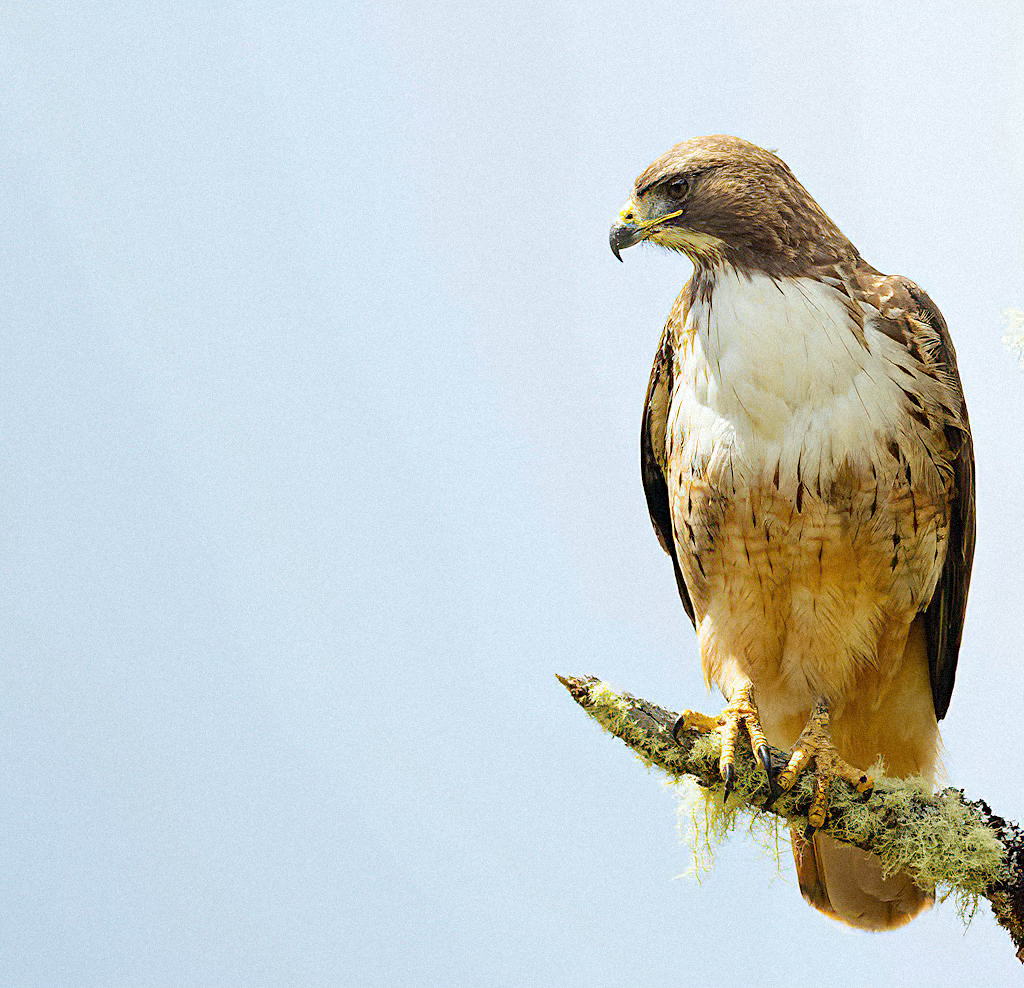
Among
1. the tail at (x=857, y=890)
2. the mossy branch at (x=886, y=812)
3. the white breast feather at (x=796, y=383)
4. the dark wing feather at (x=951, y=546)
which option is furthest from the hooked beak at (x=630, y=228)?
the tail at (x=857, y=890)

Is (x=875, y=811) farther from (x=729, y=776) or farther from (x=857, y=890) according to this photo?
(x=857, y=890)

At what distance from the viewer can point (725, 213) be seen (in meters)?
2.30

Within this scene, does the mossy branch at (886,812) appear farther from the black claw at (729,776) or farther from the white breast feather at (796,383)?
the white breast feather at (796,383)

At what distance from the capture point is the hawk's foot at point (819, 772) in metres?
2.18

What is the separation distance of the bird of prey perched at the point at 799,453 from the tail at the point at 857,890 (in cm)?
2

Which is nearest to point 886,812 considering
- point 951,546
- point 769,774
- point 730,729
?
point 769,774

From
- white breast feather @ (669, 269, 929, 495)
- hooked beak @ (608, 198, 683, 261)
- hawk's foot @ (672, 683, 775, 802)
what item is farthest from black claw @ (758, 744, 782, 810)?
hooked beak @ (608, 198, 683, 261)

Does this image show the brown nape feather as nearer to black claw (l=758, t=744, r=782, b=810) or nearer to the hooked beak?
the hooked beak

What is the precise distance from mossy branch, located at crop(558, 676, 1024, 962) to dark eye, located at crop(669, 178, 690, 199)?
3.60 ft

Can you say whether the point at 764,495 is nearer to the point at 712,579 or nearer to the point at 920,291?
the point at 712,579

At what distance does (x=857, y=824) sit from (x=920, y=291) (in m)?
1.21

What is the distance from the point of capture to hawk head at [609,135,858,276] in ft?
7.57

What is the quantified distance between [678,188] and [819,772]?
1.31 metres

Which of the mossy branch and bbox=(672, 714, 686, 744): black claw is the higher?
bbox=(672, 714, 686, 744): black claw
